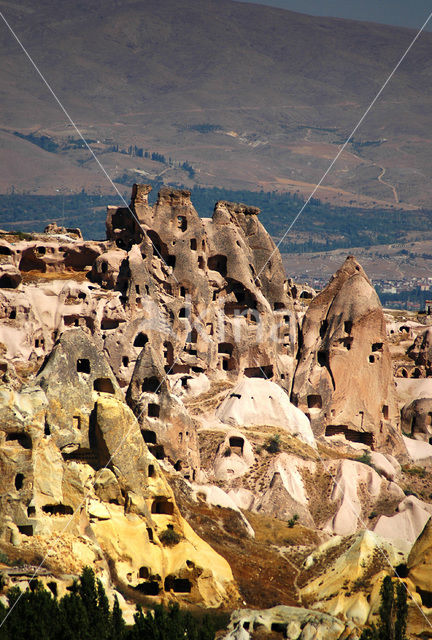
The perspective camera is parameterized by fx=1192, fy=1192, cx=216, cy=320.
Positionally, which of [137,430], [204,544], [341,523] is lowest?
[341,523]

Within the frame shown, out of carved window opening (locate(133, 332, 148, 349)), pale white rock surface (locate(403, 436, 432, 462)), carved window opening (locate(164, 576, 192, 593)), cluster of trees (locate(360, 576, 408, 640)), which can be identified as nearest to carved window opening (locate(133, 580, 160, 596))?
carved window opening (locate(164, 576, 192, 593))

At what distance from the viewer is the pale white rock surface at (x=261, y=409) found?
181ft

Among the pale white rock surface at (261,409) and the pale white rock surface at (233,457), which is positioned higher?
the pale white rock surface at (261,409)

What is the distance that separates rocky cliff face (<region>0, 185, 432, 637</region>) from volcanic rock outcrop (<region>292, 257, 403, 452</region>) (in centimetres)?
9

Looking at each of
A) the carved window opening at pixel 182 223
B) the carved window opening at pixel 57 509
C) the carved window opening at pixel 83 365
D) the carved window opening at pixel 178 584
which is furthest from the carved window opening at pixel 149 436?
the carved window opening at pixel 182 223

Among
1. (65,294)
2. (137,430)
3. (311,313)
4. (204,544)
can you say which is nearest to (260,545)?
(204,544)

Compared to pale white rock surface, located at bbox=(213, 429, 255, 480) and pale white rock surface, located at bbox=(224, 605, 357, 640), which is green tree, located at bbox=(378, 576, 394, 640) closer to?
pale white rock surface, located at bbox=(224, 605, 357, 640)

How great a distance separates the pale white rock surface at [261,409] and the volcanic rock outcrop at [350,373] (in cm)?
552

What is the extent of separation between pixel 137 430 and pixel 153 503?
228cm

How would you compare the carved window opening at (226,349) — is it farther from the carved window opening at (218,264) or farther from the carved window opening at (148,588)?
the carved window opening at (148,588)

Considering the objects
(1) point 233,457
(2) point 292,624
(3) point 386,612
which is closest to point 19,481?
(2) point 292,624

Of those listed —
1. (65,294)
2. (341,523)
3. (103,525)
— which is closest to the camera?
(103,525)

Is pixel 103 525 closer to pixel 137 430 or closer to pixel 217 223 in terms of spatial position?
pixel 137 430

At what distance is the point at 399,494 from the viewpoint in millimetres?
54594
